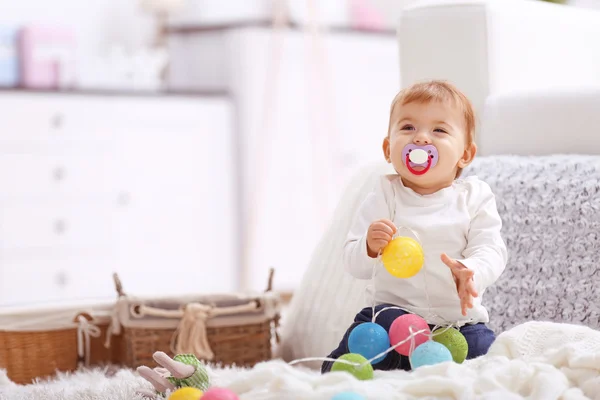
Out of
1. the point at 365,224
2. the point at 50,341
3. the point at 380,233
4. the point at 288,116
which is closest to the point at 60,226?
the point at 288,116

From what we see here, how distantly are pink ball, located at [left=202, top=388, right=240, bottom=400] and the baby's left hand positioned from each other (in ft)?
0.95

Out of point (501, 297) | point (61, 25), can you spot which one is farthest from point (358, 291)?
point (61, 25)

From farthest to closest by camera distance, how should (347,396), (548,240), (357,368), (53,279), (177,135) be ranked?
(177,135)
(53,279)
(548,240)
(357,368)
(347,396)

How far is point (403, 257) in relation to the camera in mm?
1062

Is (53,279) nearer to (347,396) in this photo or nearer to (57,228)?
(57,228)

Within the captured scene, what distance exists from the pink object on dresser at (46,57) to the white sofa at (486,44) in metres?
1.51

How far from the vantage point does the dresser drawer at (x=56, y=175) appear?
254 centimetres

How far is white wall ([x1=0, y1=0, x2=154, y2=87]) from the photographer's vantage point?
3.02 m

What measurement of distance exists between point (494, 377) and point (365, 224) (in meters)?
0.31

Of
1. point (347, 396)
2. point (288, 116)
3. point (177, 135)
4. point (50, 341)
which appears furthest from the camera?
point (288, 116)

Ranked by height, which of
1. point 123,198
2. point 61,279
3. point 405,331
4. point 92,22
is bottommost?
point 61,279

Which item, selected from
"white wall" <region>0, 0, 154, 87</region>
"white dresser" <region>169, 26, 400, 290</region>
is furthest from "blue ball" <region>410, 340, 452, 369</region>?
"white wall" <region>0, 0, 154, 87</region>

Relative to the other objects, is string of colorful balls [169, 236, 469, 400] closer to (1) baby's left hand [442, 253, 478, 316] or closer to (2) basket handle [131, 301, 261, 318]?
(1) baby's left hand [442, 253, 478, 316]

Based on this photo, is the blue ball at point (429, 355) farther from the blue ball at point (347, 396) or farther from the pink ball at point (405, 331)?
the blue ball at point (347, 396)
